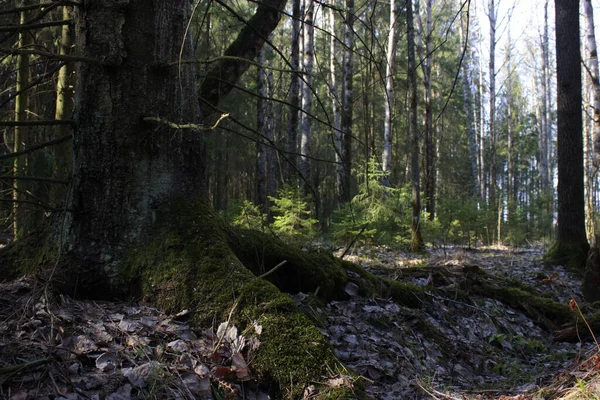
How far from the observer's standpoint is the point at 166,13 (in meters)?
3.19

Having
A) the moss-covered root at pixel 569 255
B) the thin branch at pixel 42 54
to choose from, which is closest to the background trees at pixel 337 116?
the thin branch at pixel 42 54

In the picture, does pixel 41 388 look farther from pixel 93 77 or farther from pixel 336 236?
pixel 336 236

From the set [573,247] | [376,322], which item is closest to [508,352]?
[376,322]

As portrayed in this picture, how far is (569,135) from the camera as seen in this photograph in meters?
8.39

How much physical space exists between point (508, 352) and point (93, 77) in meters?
3.95

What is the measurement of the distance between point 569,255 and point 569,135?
89.2 inches

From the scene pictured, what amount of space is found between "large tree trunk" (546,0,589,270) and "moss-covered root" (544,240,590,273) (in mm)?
16

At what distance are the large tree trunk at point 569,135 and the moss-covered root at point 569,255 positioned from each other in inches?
0.6

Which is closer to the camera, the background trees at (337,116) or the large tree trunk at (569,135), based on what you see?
the background trees at (337,116)

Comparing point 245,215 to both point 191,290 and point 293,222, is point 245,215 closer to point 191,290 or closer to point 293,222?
point 293,222

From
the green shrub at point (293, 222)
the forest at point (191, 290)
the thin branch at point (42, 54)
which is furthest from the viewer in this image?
the green shrub at point (293, 222)

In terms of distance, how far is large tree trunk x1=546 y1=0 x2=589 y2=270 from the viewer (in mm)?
8242

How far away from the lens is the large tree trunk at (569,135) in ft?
27.0

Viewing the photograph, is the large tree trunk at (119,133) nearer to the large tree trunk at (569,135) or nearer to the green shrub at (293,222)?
the green shrub at (293,222)
